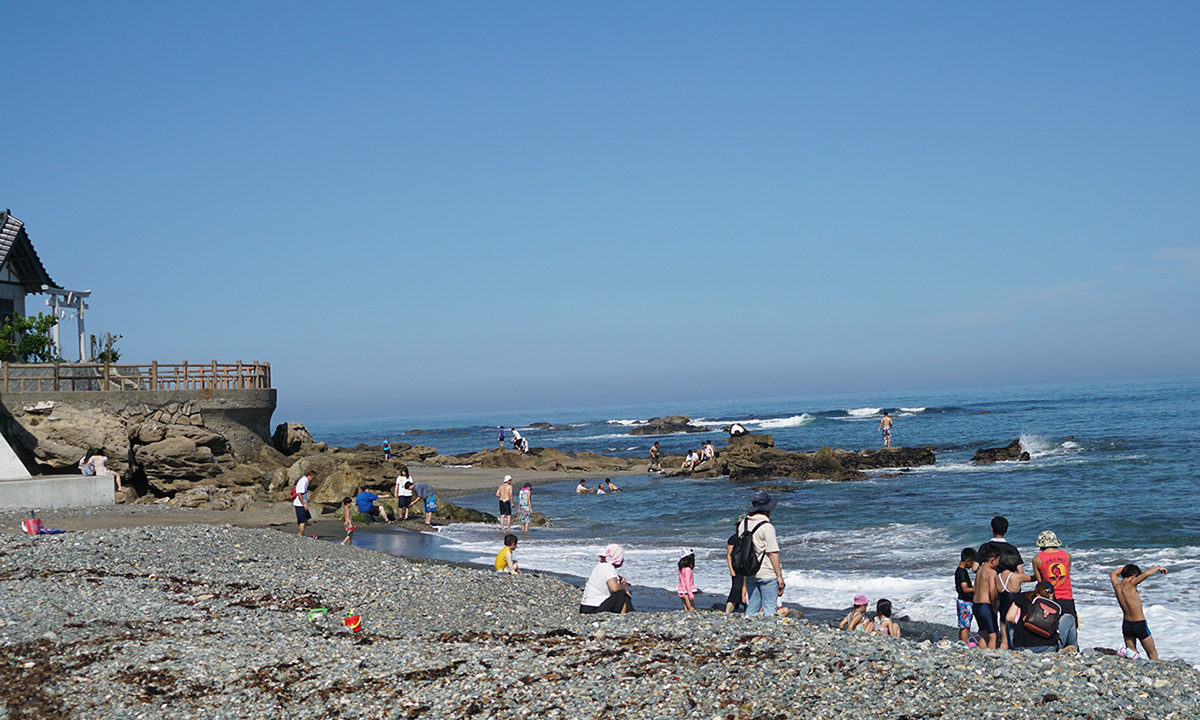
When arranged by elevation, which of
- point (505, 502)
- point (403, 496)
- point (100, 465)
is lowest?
point (505, 502)

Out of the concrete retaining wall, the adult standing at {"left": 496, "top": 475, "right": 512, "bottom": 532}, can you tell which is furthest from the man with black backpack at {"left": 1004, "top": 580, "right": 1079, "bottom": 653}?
the concrete retaining wall

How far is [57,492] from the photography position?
2125cm

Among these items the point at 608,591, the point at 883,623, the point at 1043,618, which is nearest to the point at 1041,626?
the point at 1043,618

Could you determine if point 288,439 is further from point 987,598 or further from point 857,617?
point 987,598

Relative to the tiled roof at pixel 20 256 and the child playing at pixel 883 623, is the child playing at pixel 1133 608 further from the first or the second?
the tiled roof at pixel 20 256

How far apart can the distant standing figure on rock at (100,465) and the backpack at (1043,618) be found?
23.7 m

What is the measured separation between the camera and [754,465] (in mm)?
37062

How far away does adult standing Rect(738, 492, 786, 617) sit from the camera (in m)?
9.84

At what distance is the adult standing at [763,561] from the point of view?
9.84 metres

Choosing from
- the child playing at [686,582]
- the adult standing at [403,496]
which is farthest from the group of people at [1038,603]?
the adult standing at [403,496]

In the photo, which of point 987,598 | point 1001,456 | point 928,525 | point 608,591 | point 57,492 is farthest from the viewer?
point 1001,456

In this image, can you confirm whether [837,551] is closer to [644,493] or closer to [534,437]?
[644,493]

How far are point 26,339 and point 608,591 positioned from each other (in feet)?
90.0

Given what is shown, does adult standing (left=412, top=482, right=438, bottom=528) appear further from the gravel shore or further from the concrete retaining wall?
the gravel shore
